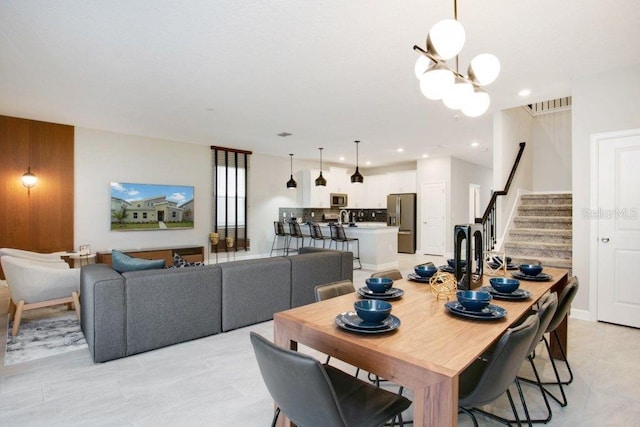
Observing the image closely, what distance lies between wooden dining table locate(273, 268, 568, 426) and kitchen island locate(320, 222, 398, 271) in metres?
5.24

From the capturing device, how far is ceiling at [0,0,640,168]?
2.61 m

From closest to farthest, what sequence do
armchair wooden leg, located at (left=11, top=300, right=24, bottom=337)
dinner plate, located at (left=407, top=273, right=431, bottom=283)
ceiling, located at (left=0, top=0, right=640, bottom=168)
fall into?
dinner plate, located at (left=407, top=273, right=431, bottom=283), ceiling, located at (left=0, top=0, right=640, bottom=168), armchair wooden leg, located at (left=11, top=300, right=24, bottom=337)

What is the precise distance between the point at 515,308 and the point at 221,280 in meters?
2.61

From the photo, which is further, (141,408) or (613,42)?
(613,42)

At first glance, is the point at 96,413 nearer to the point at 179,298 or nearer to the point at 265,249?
the point at 179,298

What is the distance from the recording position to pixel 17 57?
132 inches

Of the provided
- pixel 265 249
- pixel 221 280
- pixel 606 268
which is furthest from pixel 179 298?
pixel 265 249

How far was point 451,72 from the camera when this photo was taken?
1.96m

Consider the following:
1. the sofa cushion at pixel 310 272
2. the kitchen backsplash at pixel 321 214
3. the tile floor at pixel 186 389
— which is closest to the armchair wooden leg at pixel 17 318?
the tile floor at pixel 186 389

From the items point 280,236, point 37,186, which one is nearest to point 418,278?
point 37,186

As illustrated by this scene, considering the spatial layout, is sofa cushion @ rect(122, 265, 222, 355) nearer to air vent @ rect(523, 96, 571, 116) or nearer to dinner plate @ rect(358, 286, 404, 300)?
dinner plate @ rect(358, 286, 404, 300)

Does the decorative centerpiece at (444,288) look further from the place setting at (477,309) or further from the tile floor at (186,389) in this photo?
the tile floor at (186,389)

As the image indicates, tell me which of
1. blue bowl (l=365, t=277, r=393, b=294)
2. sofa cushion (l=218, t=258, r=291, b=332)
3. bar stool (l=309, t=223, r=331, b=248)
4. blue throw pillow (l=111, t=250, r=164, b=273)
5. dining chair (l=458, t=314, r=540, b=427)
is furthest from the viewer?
bar stool (l=309, t=223, r=331, b=248)

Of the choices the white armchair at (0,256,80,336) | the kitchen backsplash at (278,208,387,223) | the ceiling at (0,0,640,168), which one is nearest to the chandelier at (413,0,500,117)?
the ceiling at (0,0,640,168)
